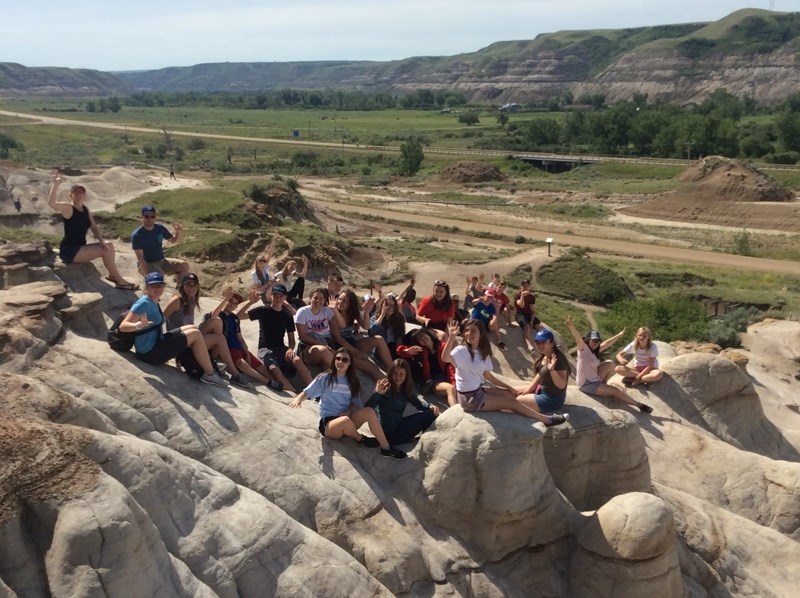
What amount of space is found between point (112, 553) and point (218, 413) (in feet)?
10.0

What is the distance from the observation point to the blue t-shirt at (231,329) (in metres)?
11.5

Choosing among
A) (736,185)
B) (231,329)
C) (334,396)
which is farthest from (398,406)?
(736,185)

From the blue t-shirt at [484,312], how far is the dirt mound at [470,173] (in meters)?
69.9

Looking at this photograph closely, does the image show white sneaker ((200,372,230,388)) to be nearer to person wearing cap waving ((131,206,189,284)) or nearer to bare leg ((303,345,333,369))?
bare leg ((303,345,333,369))

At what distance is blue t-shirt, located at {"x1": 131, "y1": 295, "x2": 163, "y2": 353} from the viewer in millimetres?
10039

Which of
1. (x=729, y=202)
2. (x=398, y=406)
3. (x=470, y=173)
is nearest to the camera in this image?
(x=398, y=406)

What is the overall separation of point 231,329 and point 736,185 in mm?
64030

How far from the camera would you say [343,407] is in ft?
34.2

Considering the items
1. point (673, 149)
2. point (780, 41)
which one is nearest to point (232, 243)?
point (673, 149)

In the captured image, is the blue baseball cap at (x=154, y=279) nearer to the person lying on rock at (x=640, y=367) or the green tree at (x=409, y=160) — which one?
the person lying on rock at (x=640, y=367)

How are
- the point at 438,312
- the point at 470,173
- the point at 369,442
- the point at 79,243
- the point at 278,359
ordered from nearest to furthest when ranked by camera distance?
1. the point at 369,442
2. the point at 278,359
3. the point at 79,243
4. the point at 438,312
5. the point at 470,173

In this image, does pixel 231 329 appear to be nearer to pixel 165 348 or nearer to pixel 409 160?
pixel 165 348

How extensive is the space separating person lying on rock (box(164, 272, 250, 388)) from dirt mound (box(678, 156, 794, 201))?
2473 inches

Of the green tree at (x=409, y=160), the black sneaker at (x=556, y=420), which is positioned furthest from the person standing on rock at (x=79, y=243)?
the green tree at (x=409, y=160)
